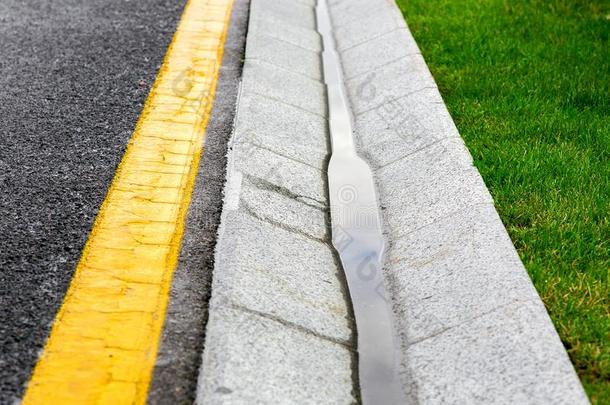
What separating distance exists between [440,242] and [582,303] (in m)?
0.70

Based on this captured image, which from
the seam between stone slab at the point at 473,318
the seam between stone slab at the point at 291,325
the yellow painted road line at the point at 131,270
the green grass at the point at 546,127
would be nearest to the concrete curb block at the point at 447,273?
the seam between stone slab at the point at 473,318

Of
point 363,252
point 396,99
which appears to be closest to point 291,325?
point 363,252

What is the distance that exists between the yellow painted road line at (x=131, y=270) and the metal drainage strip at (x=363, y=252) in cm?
73

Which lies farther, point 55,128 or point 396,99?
point 396,99

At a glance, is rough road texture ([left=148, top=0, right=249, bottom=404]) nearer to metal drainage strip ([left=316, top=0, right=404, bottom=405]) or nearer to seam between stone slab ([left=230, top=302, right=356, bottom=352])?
seam between stone slab ([left=230, top=302, right=356, bottom=352])

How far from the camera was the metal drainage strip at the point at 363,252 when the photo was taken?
9.89 ft

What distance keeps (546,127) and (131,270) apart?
7.96 ft

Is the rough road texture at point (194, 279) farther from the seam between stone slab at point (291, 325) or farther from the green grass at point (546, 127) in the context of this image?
the green grass at point (546, 127)

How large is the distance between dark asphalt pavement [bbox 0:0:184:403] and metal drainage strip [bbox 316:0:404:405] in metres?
1.09

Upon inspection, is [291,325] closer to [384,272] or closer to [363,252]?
[384,272]

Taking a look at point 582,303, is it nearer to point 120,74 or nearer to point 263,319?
point 263,319

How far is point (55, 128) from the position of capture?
14.5 feet

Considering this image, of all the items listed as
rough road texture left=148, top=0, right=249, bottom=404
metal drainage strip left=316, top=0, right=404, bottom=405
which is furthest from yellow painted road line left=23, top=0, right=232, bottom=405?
metal drainage strip left=316, top=0, right=404, bottom=405

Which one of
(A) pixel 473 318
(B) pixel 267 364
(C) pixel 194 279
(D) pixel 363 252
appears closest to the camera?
(B) pixel 267 364
